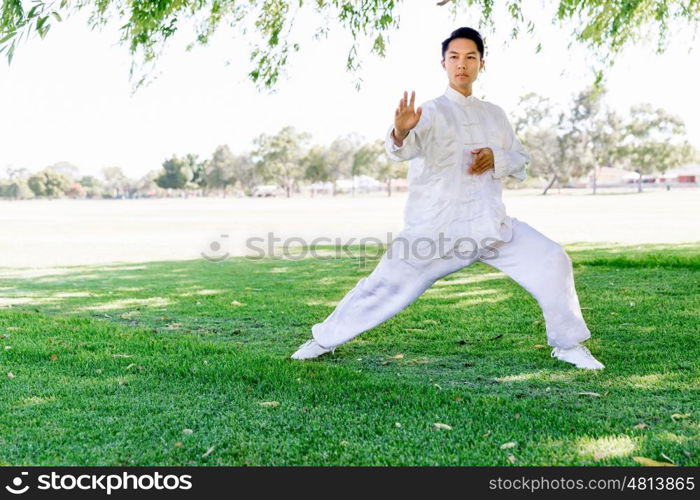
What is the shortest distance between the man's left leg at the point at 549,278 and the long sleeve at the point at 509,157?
1.27ft

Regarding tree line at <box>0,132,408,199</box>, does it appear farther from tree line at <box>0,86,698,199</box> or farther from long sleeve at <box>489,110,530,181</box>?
long sleeve at <box>489,110,530,181</box>

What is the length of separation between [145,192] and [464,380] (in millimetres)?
112650

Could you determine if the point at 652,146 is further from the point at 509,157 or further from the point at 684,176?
the point at 509,157

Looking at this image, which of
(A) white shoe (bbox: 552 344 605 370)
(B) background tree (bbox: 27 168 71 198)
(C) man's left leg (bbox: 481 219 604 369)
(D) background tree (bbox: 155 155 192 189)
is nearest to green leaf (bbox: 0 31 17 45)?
(C) man's left leg (bbox: 481 219 604 369)

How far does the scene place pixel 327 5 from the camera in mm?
8250

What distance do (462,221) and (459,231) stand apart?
0.07 metres

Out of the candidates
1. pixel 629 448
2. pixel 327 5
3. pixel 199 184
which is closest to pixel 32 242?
pixel 327 5

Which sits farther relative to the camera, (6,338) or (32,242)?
(32,242)

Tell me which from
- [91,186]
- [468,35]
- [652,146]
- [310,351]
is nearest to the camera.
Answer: [468,35]

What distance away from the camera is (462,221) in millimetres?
4449

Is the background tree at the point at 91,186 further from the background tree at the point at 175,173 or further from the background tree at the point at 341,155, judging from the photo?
the background tree at the point at 341,155

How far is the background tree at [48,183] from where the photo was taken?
101 m

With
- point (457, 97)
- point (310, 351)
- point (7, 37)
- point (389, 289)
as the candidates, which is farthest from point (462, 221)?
point (7, 37)
